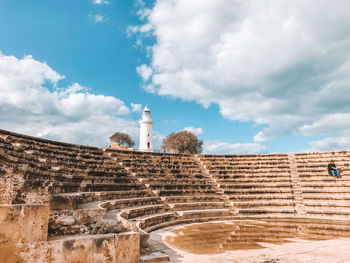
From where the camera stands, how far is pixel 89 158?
485 inches

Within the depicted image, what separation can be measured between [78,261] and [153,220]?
224 inches

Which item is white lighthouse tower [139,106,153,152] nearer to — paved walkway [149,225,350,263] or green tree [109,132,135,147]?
green tree [109,132,135,147]

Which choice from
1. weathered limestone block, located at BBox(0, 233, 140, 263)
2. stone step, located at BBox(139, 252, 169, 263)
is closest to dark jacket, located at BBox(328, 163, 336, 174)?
stone step, located at BBox(139, 252, 169, 263)

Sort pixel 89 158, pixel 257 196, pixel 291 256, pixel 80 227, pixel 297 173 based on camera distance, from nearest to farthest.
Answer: pixel 80 227 → pixel 291 256 → pixel 89 158 → pixel 257 196 → pixel 297 173

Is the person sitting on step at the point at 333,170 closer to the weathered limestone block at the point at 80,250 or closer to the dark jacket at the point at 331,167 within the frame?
the dark jacket at the point at 331,167

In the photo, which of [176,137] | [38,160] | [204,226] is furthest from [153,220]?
[176,137]

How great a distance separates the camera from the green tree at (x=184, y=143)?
4075 cm

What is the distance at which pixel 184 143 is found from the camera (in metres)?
40.8

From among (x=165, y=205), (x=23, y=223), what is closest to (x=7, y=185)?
(x=23, y=223)

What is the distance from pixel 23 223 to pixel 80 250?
87 cm

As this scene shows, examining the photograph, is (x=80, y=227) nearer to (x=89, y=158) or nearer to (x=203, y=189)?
(x=89, y=158)

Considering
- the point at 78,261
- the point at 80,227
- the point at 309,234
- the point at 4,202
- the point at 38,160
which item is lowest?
the point at 309,234

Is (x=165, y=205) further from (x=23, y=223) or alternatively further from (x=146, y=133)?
(x=146, y=133)

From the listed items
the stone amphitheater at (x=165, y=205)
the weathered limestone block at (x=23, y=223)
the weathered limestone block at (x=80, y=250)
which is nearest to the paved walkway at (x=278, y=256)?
the stone amphitheater at (x=165, y=205)
